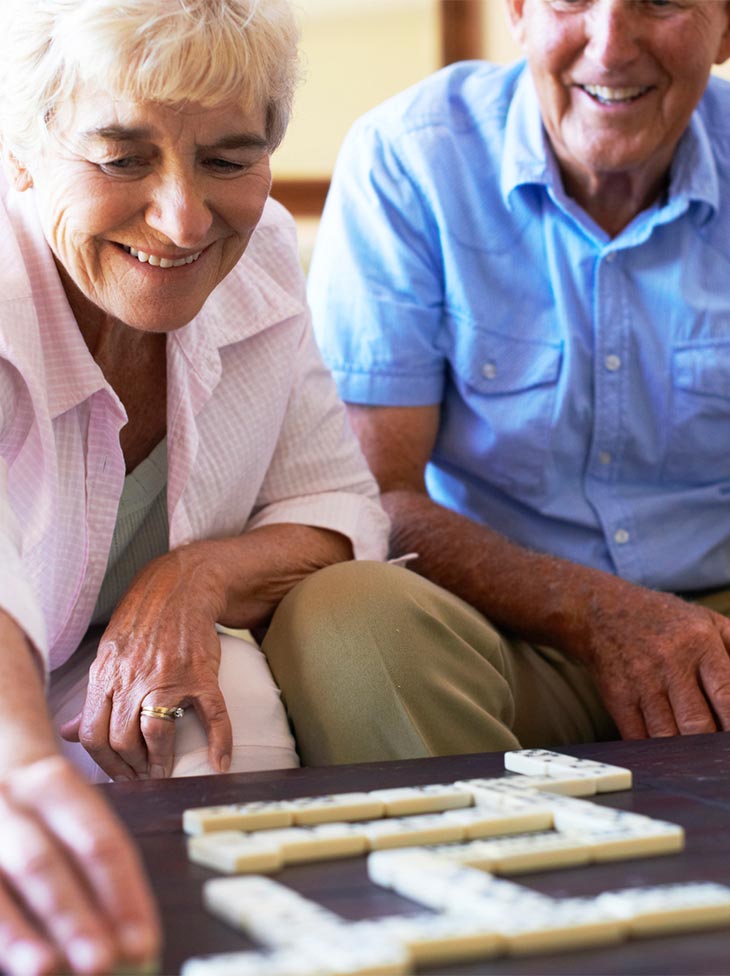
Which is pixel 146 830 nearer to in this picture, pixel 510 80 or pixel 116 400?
pixel 116 400

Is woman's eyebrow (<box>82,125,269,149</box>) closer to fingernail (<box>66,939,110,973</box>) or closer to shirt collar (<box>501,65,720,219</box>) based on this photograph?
shirt collar (<box>501,65,720,219</box>)

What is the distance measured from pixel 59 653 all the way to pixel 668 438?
2.93 feet

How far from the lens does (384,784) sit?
3.55ft

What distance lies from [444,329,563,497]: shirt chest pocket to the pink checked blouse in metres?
0.28

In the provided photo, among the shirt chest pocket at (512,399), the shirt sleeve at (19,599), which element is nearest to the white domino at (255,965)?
the shirt sleeve at (19,599)

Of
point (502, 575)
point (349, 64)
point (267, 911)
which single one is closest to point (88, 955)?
point (267, 911)

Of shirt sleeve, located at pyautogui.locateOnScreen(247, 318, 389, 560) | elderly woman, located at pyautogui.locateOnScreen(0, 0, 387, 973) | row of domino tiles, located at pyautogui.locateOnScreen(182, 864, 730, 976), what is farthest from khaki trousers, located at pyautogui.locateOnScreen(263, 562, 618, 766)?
row of domino tiles, located at pyautogui.locateOnScreen(182, 864, 730, 976)

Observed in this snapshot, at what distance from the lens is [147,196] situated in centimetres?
132

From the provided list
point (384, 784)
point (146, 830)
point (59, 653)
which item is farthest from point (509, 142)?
point (146, 830)

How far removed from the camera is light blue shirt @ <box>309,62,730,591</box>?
192 centimetres

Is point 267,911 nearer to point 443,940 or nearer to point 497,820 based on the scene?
point 443,940

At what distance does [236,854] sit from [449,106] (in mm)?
1395

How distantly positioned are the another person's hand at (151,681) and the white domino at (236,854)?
401 millimetres

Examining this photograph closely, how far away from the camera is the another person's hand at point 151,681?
130 cm
